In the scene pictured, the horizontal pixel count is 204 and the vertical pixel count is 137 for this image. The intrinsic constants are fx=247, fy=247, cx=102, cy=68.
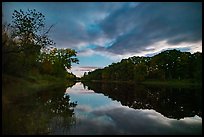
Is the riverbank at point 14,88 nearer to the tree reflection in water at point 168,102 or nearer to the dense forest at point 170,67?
the tree reflection in water at point 168,102

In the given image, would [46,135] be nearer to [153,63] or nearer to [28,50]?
[28,50]

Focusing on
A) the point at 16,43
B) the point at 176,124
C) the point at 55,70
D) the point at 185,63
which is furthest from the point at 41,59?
the point at 176,124

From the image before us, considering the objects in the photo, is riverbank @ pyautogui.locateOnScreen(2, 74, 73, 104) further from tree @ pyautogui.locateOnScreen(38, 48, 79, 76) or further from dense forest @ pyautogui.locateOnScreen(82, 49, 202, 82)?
→ dense forest @ pyautogui.locateOnScreen(82, 49, 202, 82)

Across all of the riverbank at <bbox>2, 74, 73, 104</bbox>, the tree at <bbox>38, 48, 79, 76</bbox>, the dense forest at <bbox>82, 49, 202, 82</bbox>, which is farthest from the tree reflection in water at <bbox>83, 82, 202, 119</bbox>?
the dense forest at <bbox>82, 49, 202, 82</bbox>

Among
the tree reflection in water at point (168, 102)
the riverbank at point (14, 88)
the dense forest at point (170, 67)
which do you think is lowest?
the tree reflection in water at point (168, 102)

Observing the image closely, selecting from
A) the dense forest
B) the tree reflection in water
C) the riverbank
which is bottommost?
the tree reflection in water

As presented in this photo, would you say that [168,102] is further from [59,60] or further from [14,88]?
[59,60]

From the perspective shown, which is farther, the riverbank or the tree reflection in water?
the riverbank

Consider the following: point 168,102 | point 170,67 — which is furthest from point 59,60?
point 168,102

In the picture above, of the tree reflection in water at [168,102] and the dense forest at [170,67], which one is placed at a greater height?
the dense forest at [170,67]

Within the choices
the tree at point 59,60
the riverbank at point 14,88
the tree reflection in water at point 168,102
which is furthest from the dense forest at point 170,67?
the riverbank at point 14,88

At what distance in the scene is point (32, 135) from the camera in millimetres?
10164

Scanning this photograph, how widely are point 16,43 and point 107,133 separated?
22379mm

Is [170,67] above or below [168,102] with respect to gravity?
above
